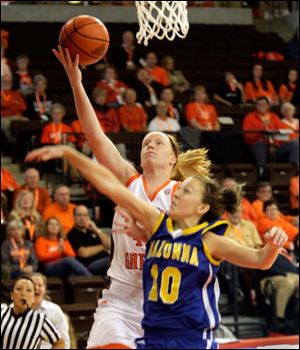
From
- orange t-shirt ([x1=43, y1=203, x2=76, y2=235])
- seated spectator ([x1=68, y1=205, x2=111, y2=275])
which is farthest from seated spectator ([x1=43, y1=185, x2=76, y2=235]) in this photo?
seated spectator ([x1=68, y1=205, x2=111, y2=275])

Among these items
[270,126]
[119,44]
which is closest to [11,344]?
[270,126]

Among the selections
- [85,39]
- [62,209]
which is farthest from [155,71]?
[85,39]

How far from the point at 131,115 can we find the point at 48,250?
11.3 ft

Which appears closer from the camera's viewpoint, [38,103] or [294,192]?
[294,192]

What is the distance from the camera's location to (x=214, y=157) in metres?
13.8

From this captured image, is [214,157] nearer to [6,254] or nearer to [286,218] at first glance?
[286,218]

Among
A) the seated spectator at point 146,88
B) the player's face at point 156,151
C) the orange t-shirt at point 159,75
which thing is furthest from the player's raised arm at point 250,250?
the orange t-shirt at point 159,75

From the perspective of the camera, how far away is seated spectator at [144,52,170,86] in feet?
50.9

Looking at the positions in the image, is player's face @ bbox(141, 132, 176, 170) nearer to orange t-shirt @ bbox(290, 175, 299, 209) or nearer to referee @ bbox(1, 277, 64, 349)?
referee @ bbox(1, 277, 64, 349)

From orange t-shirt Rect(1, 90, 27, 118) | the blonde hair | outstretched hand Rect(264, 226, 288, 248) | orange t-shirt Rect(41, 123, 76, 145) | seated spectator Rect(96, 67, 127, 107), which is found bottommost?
outstretched hand Rect(264, 226, 288, 248)

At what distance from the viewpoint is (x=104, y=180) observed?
423 cm

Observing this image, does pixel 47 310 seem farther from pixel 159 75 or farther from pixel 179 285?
pixel 159 75

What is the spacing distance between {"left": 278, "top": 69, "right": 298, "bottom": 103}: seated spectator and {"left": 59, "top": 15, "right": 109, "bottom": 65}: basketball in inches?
425

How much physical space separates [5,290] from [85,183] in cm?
306
